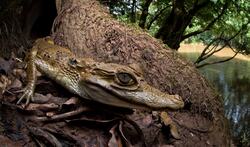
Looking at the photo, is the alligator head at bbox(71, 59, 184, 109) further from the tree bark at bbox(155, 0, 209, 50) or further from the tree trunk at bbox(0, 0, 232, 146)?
the tree bark at bbox(155, 0, 209, 50)

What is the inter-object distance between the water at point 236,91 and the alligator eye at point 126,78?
4.17 m

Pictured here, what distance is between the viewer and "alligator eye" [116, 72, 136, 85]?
386cm

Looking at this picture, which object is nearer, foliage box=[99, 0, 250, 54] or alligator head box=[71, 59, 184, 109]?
alligator head box=[71, 59, 184, 109]

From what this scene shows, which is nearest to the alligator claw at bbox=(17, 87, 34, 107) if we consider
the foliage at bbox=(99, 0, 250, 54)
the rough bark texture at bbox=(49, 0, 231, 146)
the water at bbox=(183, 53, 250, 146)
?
the rough bark texture at bbox=(49, 0, 231, 146)

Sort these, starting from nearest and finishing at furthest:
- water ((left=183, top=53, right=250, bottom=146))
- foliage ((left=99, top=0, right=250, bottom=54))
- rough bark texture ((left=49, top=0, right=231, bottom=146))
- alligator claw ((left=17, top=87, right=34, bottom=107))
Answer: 1. alligator claw ((left=17, top=87, right=34, bottom=107))
2. rough bark texture ((left=49, top=0, right=231, bottom=146))
3. foliage ((left=99, top=0, right=250, bottom=54))
4. water ((left=183, top=53, right=250, bottom=146))

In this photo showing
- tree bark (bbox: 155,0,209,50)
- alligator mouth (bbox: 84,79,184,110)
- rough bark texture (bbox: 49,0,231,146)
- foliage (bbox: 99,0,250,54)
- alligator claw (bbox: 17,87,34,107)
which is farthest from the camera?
foliage (bbox: 99,0,250,54)

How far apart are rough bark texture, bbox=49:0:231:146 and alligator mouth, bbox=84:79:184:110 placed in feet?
2.14

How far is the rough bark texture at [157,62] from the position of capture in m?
4.73

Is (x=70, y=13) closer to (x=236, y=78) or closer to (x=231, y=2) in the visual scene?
(x=231, y=2)

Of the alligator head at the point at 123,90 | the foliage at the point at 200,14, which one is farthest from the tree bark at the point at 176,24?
the alligator head at the point at 123,90

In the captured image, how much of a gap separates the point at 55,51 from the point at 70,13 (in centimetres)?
174

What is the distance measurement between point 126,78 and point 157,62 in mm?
1440

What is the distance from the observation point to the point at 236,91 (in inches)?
734

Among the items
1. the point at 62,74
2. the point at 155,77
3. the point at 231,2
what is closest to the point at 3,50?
the point at 62,74
